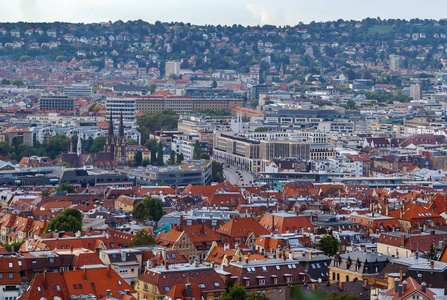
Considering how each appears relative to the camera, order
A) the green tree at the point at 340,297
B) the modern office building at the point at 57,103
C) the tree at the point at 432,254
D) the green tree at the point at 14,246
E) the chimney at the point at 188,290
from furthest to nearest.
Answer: the modern office building at the point at 57,103
the green tree at the point at 14,246
the tree at the point at 432,254
the chimney at the point at 188,290
the green tree at the point at 340,297

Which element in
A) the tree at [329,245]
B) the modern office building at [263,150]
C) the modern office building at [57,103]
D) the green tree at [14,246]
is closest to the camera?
the tree at [329,245]

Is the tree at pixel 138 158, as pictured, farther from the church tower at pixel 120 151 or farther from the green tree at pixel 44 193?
the green tree at pixel 44 193

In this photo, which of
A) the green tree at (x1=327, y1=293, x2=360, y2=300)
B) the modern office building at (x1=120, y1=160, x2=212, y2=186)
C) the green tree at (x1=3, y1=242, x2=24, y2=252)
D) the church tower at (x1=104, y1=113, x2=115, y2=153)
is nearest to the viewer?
the green tree at (x1=327, y1=293, x2=360, y2=300)

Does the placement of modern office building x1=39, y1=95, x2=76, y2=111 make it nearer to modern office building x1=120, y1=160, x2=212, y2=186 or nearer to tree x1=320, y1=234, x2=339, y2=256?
modern office building x1=120, y1=160, x2=212, y2=186

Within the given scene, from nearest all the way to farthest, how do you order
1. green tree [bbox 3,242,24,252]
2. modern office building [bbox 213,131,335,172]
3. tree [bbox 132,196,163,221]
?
green tree [bbox 3,242,24,252] → tree [bbox 132,196,163,221] → modern office building [bbox 213,131,335,172]

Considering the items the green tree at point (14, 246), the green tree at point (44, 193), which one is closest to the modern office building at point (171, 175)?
the green tree at point (44, 193)

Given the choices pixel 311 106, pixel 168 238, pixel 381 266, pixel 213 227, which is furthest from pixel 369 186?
pixel 311 106

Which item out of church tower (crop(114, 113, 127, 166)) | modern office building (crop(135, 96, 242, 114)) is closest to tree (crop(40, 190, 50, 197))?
church tower (crop(114, 113, 127, 166))
